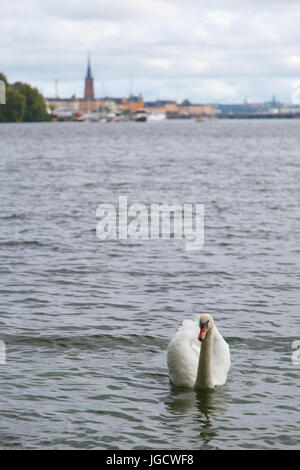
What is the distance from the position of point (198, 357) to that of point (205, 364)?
54 cm

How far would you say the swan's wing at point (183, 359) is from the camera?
1177 centimetres

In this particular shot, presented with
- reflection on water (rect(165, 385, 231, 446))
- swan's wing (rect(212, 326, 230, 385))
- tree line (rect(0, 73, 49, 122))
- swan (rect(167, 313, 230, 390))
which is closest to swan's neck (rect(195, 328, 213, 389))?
swan (rect(167, 313, 230, 390))

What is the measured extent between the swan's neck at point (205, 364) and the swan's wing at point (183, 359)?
0.21m

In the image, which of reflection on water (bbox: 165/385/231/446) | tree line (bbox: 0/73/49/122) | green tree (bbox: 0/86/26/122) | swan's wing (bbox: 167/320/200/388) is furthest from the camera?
tree line (bbox: 0/73/49/122)

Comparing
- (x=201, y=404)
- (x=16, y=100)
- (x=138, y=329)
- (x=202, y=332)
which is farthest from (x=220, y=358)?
(x=16, y=100)

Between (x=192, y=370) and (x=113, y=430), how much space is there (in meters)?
1.90

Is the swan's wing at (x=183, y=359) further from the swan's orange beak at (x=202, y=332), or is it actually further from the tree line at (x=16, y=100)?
the tree line at (x=16, y=100)

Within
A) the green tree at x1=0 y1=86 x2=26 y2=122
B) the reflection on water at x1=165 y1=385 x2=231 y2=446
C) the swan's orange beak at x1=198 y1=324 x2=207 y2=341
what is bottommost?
the reflection on water at x1=165 y1=385 x2=231 y2=446

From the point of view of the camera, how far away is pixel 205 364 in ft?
37.6

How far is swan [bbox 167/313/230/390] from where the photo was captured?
11430 millimetres

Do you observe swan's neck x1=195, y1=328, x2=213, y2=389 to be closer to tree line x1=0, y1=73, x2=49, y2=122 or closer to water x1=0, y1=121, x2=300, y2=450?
water x1=0, y1=121, x2=300, y2=450

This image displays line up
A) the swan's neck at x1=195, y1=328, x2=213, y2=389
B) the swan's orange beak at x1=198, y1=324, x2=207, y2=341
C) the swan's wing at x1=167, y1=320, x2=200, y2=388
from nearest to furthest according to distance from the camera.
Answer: the swan's orange beak at x1=198, y1=324, x2=207, y2=341 → the swan's neck at x1=195, y1=328, x2=213, y2=389 → the swan's wing at x1=167, y1=320, x2=200, y2=388

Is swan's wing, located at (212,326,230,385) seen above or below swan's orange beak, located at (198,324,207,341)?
below
